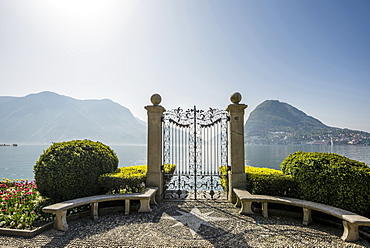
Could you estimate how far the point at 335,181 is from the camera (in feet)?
16.1

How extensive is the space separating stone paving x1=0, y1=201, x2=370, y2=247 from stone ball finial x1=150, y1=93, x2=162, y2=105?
11.8ft

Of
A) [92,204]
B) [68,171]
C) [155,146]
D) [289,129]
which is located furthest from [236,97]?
[289,129]

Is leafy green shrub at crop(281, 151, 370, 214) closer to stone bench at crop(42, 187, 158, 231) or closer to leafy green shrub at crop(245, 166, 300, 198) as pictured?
leafy green shrub at crop(245, 166, 300, 198)

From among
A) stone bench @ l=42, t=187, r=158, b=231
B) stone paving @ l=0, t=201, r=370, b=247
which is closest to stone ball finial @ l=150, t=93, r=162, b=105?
stone bench @ l=42, t=187, r=158, b=231

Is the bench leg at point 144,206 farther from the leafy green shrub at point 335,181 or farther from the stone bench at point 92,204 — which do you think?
the leafy green shrub at point 335,181

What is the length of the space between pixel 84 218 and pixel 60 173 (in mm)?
1425

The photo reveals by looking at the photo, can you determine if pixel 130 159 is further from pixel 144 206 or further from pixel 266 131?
pixel 266 131

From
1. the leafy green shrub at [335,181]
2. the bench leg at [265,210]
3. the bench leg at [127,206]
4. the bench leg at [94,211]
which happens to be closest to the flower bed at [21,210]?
the bench leg at [94,211]

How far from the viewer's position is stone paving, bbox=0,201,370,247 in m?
4.09

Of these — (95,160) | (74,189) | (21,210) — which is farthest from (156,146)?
(21,210)

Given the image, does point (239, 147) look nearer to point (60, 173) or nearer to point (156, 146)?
point (156, 146)

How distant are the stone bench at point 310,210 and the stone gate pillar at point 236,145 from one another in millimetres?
360

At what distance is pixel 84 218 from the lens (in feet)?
18.2

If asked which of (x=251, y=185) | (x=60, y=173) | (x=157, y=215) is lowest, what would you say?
(x=157, y=215)
